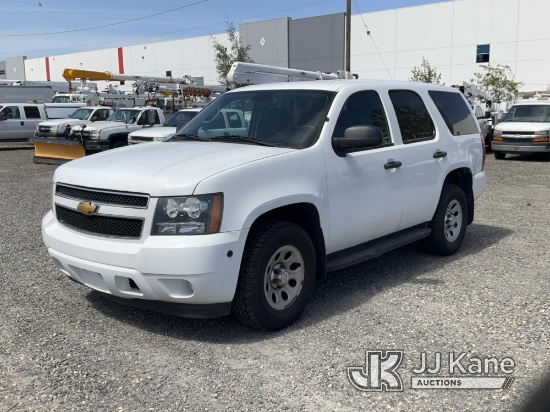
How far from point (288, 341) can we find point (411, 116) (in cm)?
273

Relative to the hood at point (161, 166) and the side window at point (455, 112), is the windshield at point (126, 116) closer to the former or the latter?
the side window at point (455, 112)

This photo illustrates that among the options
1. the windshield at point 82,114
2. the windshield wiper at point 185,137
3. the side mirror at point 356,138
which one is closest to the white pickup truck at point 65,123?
the windshield at point 82,114

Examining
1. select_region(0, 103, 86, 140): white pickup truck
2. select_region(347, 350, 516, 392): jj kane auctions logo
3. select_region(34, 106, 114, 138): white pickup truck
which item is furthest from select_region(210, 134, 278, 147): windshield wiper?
select_region(0, 103, 86, 140): white pickup truck

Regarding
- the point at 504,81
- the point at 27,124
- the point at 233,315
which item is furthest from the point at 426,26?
the point at 233,315

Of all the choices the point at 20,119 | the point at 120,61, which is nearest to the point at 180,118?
the point at 20,119

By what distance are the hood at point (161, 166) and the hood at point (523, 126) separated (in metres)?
15.4

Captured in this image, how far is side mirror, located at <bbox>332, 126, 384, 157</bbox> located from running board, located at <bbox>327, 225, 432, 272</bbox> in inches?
35.3

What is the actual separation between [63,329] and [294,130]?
2.36 metres

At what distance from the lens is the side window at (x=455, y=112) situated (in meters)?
6.17

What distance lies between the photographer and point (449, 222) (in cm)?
626

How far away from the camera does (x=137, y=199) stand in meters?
3.83

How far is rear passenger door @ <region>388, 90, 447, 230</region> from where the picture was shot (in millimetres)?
5402

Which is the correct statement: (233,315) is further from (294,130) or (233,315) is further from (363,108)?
(363,108)

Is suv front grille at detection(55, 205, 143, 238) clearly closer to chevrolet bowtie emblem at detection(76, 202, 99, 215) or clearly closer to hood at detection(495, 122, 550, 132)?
chevrolet bowtie emblem at detection(76, 202, 99, 215)
